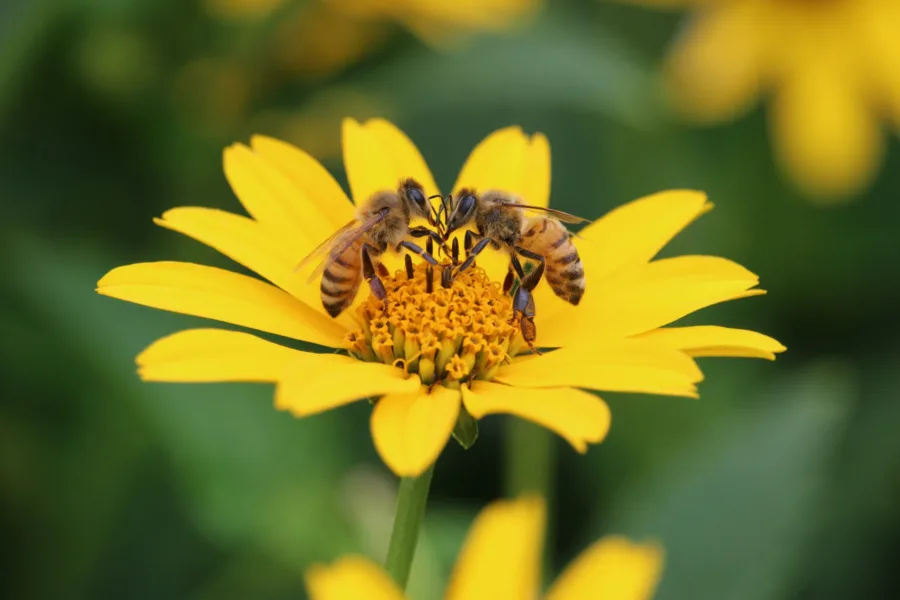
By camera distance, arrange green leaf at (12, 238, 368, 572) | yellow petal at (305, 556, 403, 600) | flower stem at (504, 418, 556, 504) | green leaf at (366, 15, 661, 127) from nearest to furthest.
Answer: yellow petal at (305, 556, 403, 600), green leaf at (12, 238, 368, 572), flower stem at (504, 418, 556, 504), green leaf at (366, 15, 661, 127)

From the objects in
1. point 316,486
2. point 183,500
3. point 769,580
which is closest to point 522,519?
point 769,580

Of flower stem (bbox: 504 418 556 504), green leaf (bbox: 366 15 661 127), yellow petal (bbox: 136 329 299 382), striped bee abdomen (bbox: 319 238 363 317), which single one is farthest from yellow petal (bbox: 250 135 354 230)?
green leaf (bbox: 366 15 661 127)

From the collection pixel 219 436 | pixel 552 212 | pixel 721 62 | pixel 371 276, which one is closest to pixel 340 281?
pixel 371 276

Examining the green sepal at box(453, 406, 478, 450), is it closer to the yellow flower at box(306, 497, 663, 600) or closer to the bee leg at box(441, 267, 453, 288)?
the yellow flower at box(306, 497, 663, 600)

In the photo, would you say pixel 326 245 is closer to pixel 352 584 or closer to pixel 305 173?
pixel 305 173

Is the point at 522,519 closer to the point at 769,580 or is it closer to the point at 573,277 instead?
the point at 573,277

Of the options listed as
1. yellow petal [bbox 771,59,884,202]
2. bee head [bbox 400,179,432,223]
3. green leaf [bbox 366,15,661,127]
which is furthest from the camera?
yellow petal [bbox 771,59,884,202]

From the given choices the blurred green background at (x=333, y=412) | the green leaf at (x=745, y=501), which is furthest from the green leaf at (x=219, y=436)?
the green leaf at (x=745, y=501)
